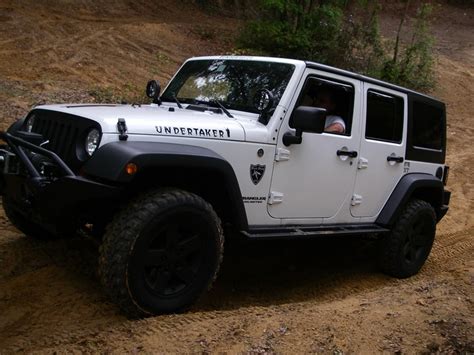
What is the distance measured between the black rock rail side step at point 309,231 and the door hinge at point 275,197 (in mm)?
205

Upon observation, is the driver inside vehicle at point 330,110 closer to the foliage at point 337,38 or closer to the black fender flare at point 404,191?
the black fender flare at point 404,191

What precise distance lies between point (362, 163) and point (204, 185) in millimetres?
1723

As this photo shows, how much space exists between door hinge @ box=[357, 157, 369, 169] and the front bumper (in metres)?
2.29

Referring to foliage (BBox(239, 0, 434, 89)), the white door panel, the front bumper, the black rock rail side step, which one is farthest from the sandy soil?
foliage (BBox(239, 0, 434, 89))

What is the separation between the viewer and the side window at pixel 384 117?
483 centimetres

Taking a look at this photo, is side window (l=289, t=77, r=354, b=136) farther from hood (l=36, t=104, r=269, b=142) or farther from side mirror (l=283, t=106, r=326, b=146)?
hood (l=36, t=104, r=269, b=142)

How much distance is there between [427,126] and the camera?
565cm

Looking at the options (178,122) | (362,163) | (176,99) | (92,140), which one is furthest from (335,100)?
(92,140)

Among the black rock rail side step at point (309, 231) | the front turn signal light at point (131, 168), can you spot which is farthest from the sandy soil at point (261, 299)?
the front turn signal light at point (131, 168)

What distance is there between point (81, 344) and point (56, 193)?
875mm

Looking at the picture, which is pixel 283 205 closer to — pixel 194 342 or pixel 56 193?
pixel 194 342

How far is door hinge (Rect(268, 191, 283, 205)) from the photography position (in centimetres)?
395

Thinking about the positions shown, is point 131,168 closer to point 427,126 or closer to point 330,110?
point 330,110

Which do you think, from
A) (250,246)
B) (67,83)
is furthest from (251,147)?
(67,83)
